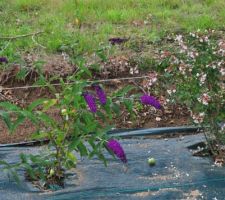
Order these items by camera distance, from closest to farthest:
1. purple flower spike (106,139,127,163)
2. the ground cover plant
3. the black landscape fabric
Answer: purple flower spike (106,139,127,163)
the ground cover plant
the black landscape fabric

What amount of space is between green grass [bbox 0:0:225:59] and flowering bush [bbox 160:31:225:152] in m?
2.12

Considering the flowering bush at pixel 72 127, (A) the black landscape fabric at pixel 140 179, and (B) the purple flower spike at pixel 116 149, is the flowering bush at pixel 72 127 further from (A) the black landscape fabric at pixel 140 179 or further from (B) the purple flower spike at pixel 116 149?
(A) the black landscape fabric at pixel 140 179

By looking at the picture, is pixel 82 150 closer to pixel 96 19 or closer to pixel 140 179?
pixel 140 179

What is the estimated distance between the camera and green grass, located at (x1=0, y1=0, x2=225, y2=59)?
630cm

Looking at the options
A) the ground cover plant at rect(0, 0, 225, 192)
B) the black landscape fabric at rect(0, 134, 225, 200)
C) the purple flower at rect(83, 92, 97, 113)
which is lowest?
the black landscape fabric at rect(0, 134, 225, 200)

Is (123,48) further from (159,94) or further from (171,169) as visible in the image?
(171,169)

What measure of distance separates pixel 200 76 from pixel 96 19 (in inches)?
131

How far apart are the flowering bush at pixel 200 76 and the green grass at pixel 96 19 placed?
2.12 meters

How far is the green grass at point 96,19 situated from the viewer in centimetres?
630

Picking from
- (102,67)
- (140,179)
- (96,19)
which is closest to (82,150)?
(140,179)

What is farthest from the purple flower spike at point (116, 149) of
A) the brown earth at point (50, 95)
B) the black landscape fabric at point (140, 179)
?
the brown earth at point (50, 95)

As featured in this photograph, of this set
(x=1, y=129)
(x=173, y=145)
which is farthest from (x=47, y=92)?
(x=173, y=145)

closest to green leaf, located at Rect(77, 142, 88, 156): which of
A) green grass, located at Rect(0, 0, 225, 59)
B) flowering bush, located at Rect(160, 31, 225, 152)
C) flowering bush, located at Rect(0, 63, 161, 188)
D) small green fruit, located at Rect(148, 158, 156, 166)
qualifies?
flowering bush, located at Rect(0, 63, 161, 188)

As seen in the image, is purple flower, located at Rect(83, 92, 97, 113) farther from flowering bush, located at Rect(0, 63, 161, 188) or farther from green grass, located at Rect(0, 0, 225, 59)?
green grass, located at Rect(0, 0, 225, 59)
